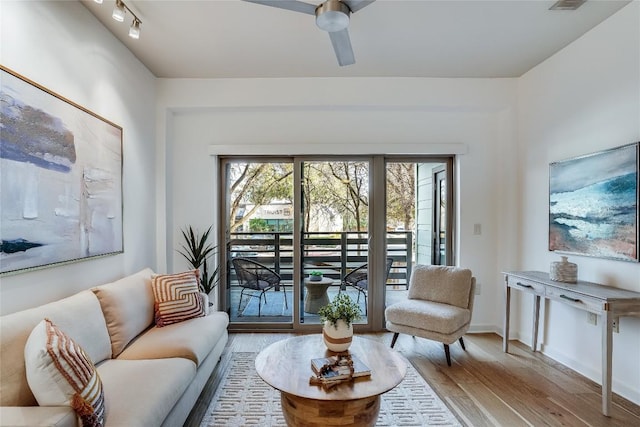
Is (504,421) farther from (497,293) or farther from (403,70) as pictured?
(403,70)

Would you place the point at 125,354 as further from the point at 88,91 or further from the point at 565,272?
the point at 565,272

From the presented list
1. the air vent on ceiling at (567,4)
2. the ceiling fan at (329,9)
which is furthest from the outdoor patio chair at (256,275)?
the air vent on ceiling at (567,4)

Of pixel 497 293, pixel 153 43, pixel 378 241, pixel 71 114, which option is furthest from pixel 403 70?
pixel 71 114

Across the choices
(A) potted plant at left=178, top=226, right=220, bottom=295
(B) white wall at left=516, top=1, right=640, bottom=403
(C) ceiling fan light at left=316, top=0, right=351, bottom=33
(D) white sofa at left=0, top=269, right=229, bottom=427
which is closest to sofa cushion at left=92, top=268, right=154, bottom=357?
(D) white sofa at left=0, top=269, right=229, bottom=427

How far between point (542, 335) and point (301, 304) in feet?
8.35

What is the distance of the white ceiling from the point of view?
254 centimetres

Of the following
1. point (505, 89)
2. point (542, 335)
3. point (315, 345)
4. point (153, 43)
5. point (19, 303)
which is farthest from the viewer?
point (505, 89)

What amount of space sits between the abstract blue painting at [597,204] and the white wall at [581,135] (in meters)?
0.10

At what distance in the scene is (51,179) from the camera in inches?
83.4

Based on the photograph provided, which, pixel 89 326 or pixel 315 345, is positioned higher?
pixel 89 326

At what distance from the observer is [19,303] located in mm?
1927

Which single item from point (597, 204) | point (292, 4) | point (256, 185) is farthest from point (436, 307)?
point (292, 4)

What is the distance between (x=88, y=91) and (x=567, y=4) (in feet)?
11.9

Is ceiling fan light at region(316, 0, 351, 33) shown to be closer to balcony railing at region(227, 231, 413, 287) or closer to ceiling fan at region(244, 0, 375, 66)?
ceiling fan at region(244, 0, 375, 66)
